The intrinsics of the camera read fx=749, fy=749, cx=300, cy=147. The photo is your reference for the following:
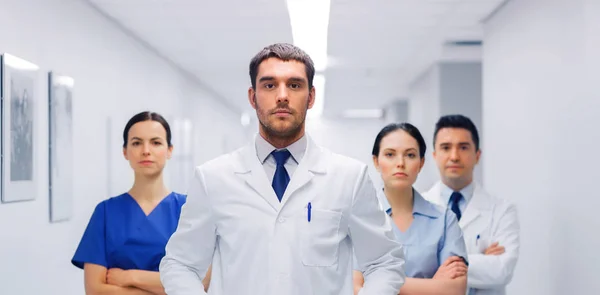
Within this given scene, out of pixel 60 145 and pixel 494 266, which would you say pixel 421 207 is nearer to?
pixel 494 266

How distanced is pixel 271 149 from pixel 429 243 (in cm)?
77

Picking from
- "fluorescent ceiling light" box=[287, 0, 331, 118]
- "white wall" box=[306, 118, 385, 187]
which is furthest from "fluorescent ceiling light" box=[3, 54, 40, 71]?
"white wall" box=[306, 118, 385, 187]

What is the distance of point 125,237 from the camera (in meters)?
2.62

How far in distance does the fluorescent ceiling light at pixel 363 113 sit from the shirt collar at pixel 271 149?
42.3 ft

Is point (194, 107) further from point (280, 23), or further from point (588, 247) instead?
point (588, 247)

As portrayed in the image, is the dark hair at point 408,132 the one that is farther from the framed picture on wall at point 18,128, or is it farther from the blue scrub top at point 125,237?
the framed picture on wall at point 18,128

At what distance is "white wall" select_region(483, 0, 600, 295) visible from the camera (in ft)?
10.4

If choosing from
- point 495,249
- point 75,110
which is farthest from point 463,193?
point 75,110

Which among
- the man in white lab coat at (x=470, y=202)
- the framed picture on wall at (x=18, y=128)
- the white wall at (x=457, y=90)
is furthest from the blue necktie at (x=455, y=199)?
the white wall at (x=457, y=90)

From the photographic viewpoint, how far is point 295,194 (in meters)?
1.74

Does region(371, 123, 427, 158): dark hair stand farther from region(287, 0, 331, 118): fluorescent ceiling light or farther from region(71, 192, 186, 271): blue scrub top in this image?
region(287, 0, 331, 118): fluorescent ceiling light

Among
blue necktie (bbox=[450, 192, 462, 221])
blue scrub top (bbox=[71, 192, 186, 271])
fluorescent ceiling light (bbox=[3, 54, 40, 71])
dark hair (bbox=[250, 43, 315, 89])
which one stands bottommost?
blue scrub top (bbox=[71, 192, 186, 271])

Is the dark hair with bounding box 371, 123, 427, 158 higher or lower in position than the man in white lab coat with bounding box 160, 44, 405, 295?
higher

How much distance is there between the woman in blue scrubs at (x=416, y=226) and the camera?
2.27 m
